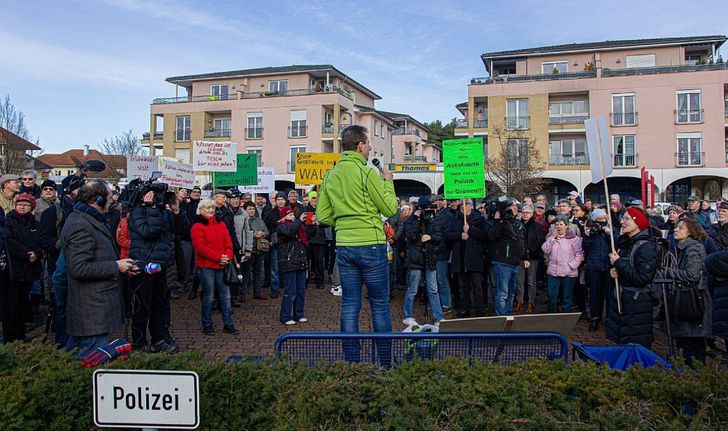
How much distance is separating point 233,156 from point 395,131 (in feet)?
161

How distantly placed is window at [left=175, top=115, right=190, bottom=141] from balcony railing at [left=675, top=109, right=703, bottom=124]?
1626 inches

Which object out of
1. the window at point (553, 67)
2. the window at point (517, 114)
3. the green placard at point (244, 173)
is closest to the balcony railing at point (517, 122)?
the window at point (517, 114)

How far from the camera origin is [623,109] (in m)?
38.7

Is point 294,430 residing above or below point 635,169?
below

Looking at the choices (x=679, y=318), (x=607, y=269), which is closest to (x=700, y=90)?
(x=607, y=269)

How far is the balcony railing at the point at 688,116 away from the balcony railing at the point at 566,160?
6.59 m

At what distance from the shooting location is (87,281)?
468cm

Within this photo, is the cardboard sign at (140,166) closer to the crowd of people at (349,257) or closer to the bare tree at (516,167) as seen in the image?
the crowd of people at (349,257)

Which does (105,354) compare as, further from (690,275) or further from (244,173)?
(244,173)

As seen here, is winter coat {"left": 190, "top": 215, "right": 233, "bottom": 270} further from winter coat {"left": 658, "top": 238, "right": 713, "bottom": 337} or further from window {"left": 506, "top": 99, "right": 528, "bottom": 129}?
window {"left": 506, "top": 99, "right": 528, "bottom": 129}

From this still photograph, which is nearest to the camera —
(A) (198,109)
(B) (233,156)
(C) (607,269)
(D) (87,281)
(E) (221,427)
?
(E) (221,427)

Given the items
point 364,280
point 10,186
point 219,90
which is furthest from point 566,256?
point 219,90

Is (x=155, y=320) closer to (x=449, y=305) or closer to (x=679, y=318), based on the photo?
(x=449, y=305)

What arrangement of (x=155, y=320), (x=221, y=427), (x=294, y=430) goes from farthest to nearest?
(x=155, y=320) → (x=221, y=427) → (x=294, y=430)
